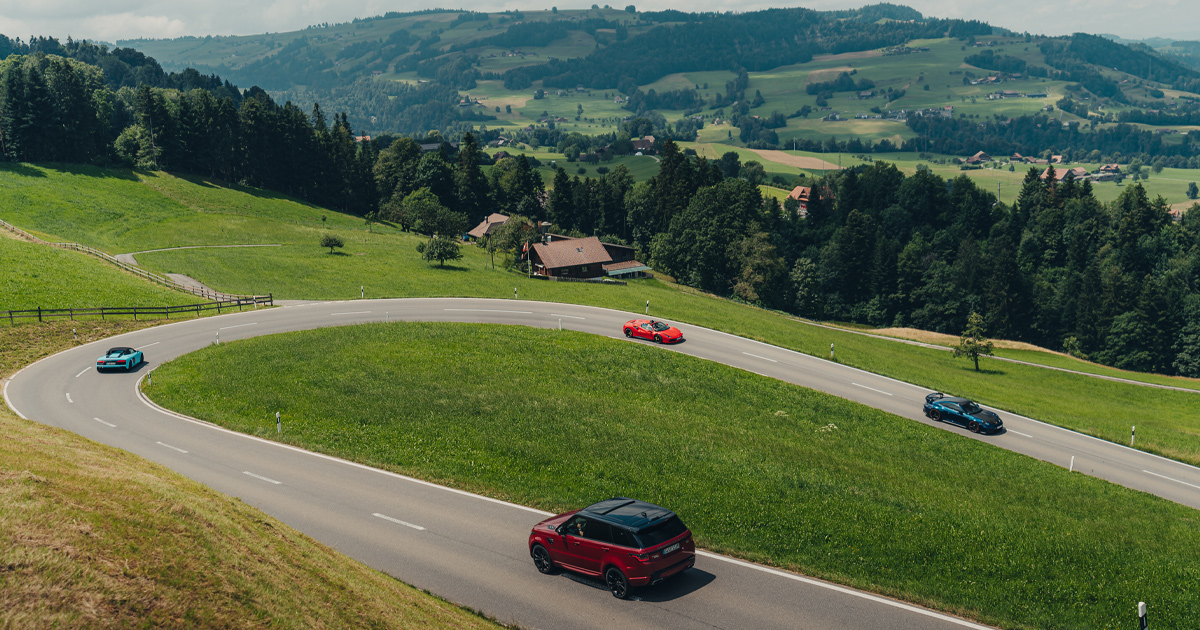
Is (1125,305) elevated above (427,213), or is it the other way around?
(427,213)

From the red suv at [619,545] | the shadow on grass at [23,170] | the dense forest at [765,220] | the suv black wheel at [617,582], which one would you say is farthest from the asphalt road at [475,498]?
the shadow on grass at [23,170]

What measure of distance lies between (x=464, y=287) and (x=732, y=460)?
45.3m

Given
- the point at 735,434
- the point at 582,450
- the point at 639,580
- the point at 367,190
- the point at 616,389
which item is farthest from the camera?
the point at 367,190

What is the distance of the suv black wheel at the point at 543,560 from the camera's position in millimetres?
18953

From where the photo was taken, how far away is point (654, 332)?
156 feet

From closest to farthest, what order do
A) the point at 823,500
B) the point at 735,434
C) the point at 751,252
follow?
the point at 823,500 → the point at 735,434 → the point at 751,252

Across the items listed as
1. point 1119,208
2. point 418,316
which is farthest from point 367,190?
point 1119,208

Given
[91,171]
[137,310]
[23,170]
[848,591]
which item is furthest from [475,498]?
[91,171]

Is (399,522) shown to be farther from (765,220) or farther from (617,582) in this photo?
(765,220)

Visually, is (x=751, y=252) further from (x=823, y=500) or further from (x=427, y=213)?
(x=823, y=500)

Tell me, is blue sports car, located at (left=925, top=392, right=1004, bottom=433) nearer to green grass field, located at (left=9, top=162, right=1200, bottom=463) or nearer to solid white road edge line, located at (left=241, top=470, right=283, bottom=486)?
green grass field, located at (left=9, top=162, right=1200, bottom=463)

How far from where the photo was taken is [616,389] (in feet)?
117

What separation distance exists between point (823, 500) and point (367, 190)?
126 metres

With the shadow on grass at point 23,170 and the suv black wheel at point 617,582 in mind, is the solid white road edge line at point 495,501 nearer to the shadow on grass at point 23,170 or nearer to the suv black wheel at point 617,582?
the suv black wheel at point 617,582
